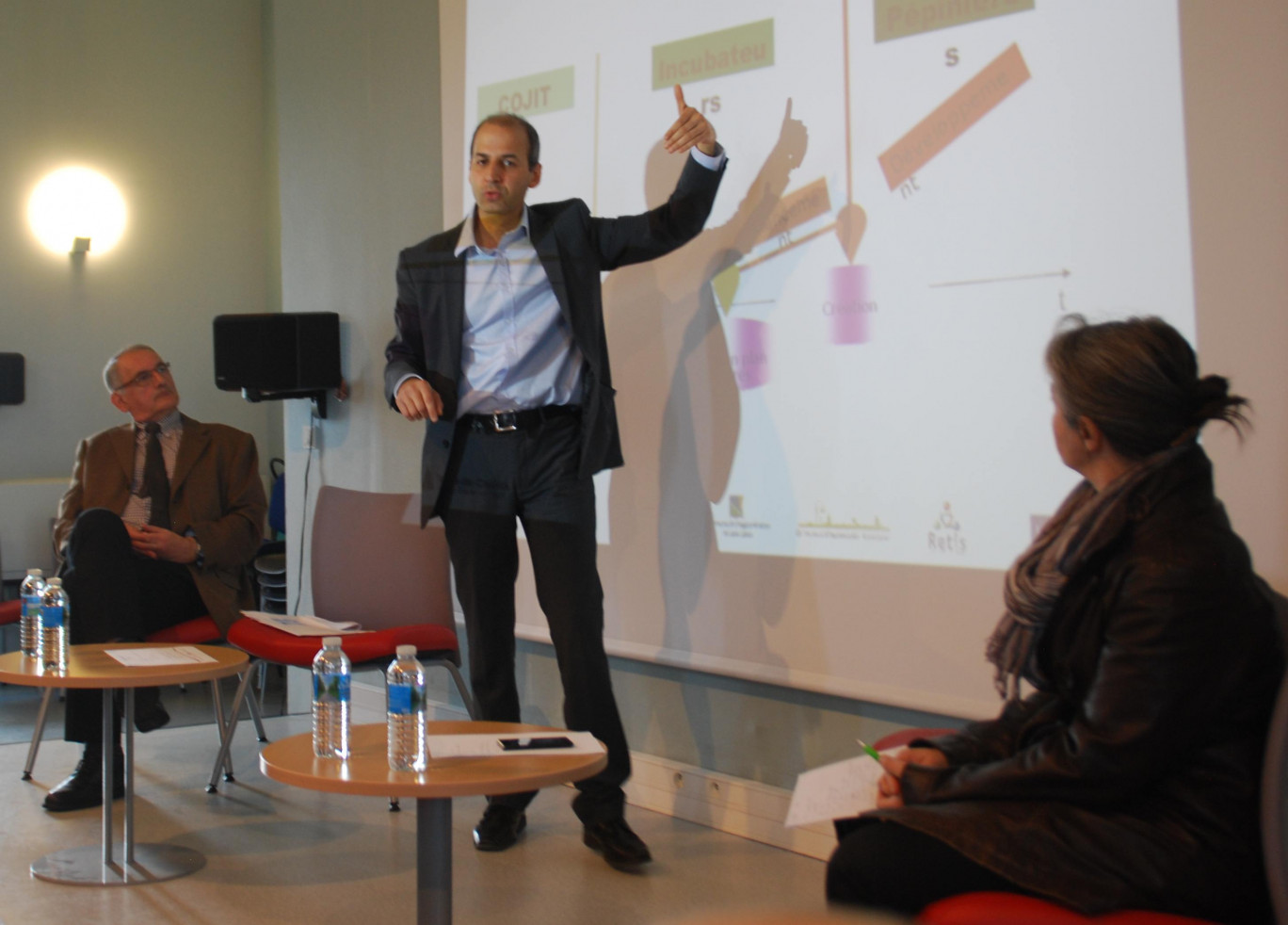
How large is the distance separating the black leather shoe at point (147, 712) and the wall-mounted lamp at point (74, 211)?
3.49 metres

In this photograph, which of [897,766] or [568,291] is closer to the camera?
[897,766]

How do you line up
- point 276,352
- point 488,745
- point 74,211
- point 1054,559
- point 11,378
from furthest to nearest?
point 74,211 < point 11,378 < point 276,352 < point 488,745 < point 1054,559

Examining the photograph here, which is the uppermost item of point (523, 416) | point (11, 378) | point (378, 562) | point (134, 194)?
point (134, 194)

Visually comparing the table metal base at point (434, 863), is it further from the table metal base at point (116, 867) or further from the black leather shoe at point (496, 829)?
the table metal base at point (116, 867)

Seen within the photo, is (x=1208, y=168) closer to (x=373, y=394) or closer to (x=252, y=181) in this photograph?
(x=373, y=394)

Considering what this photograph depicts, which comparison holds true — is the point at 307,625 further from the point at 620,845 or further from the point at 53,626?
the point at 620,845

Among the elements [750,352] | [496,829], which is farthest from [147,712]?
[750,352]

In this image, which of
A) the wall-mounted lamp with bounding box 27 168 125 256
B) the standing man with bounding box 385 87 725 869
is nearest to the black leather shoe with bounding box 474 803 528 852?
the standing man with bounding box 385 87 725 869

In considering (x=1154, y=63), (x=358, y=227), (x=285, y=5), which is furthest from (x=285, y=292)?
(x=1154, y=63)

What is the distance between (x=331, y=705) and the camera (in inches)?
A: 80.7

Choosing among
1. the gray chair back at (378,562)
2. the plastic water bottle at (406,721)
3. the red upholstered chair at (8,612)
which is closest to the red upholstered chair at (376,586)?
the gray chair back at (378,562)

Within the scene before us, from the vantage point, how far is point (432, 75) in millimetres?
4008

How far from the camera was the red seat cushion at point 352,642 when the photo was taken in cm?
326

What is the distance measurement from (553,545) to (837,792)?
1327 millimetres
